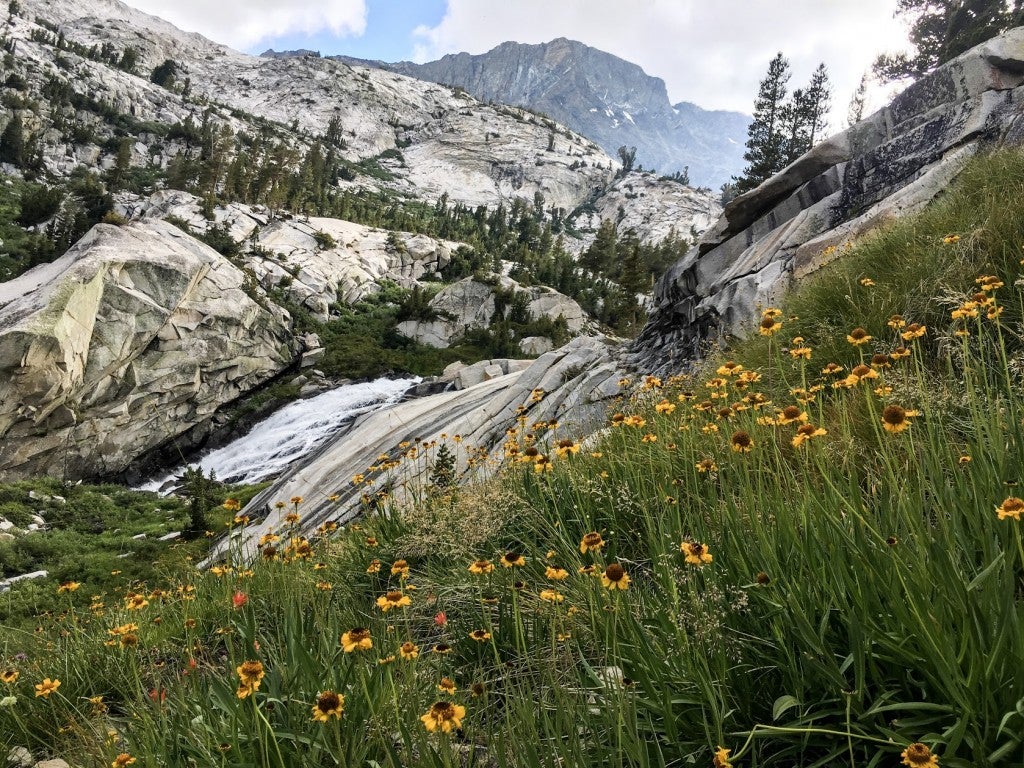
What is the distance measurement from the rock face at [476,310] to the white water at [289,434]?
1159 centimetres

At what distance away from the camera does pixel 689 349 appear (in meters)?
13.8

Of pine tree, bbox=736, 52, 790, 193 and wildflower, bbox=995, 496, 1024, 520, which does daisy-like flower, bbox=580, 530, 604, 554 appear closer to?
wildflower, bbox=995, 496, 1024, 520

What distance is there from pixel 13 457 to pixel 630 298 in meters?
43.2

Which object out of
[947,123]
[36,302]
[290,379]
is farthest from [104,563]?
[947,123]

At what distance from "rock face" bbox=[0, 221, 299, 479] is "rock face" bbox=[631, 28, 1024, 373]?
27.4 metres

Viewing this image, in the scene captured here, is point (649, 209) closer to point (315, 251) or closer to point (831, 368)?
point (315, 251)

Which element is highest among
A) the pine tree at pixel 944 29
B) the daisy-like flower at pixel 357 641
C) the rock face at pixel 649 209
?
the rock face at pixel 649 209

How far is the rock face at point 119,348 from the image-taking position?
25.7 m

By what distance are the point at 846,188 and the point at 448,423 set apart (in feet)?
38.9

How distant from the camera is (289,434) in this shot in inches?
1232

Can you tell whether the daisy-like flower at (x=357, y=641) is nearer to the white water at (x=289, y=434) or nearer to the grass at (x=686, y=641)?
the grass at (x=686, y=641)

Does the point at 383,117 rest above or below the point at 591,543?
above

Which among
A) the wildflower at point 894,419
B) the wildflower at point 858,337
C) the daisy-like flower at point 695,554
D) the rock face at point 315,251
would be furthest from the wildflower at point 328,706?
the rock face at point 315,251

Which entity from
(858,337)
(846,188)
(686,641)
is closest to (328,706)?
(686,641)
